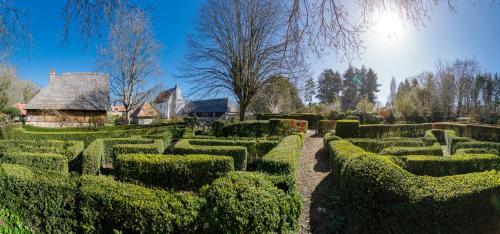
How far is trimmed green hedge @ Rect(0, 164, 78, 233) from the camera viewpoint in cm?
459

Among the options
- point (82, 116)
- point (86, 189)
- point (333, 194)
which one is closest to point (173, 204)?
point (86, 189)

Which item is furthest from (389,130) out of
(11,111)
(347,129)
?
(11,111)

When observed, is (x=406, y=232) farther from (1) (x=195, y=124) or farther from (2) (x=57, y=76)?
(2) (x=57, y=76)

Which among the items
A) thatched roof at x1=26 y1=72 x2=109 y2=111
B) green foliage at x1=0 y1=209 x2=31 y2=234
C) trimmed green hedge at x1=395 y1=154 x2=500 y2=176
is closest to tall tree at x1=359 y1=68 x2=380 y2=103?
thatched roof at x1=26 y1=72 x2=109 y2=111

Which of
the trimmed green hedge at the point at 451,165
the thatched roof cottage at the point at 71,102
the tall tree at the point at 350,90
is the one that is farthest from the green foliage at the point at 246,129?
the tall tree at the point at 350,90

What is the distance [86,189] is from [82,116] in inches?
1045

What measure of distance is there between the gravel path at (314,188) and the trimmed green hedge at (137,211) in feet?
8.34

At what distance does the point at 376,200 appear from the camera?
499 cm

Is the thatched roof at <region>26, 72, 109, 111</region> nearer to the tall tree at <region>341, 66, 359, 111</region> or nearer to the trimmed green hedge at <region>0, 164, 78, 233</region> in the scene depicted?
the trimmed green hedge at <region>0, 164, 78, 233</region>

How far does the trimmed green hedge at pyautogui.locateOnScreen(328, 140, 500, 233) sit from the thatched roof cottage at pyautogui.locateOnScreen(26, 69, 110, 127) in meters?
27.2

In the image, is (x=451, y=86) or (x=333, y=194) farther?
(x=451, y=86)

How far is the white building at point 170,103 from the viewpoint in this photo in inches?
2461

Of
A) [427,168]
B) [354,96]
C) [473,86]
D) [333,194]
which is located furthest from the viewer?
[354,96]

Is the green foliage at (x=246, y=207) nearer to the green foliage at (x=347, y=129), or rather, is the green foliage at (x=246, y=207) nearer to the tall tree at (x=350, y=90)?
the green foliage at (x=347, y=129)
